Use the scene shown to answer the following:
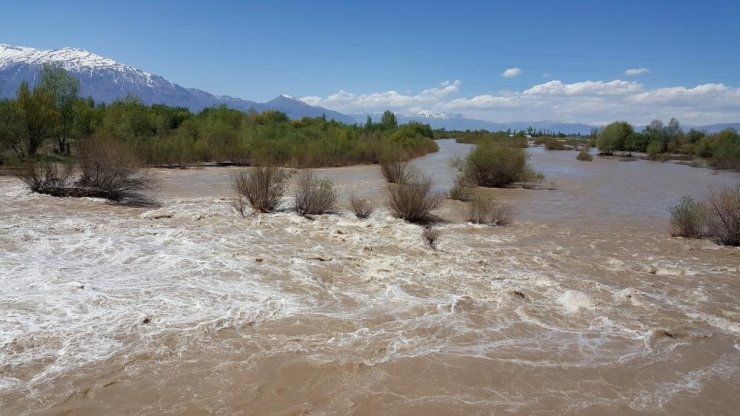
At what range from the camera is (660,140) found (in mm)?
68438

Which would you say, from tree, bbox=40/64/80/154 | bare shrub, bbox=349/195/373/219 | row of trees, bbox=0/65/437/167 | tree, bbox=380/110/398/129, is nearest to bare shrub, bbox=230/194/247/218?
bare shrub, bbox=349/195/373/219

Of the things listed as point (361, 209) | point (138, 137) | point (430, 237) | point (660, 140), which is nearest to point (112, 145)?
point (361, 209)

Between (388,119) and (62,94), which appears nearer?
(62,94)

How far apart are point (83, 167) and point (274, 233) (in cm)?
731

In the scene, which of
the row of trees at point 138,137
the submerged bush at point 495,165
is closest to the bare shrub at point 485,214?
the submerged bush at point 495,165

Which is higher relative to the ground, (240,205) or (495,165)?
(495,165)

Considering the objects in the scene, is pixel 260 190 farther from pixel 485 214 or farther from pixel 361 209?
pixel 485 214

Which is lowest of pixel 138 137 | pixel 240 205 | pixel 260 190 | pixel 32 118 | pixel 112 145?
pixel 240 205

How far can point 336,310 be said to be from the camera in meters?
6.92

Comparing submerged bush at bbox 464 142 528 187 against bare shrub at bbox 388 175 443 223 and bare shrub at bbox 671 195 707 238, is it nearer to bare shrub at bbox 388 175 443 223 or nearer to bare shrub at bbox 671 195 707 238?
A: bare shrub at bbox 388 175 443 223

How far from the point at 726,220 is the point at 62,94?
34.0 meters

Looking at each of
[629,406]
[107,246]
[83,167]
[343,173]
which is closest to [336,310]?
[629,406]

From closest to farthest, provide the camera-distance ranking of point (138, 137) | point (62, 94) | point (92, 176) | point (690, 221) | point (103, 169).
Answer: point (690, 221) → point (103, 169) → point (92, 176) → point (138, 137) → point (62, 94)

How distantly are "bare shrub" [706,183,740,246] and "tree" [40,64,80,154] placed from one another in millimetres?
32078
